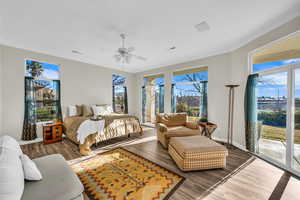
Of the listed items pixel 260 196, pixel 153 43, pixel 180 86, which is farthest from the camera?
pixel 180 86

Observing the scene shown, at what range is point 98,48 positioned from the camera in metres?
3.51

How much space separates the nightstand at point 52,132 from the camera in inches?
141

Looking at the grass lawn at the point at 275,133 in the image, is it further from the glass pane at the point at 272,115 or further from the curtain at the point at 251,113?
the curtain at the point at 251,113

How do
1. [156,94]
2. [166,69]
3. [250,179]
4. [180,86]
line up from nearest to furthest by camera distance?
[250,179]
[180,86]
[166,69]
[156,94]

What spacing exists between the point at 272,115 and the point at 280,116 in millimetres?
158

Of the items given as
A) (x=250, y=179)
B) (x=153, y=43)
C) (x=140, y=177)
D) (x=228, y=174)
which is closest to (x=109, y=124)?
(x=140, y=177)

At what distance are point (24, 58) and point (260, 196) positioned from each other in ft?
19.8

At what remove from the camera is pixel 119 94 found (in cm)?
598

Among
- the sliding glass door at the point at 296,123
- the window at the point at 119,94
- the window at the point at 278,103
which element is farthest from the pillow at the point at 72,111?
the sliding glass door at the point at 296,123

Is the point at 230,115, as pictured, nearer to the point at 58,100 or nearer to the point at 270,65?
the point at 270,65

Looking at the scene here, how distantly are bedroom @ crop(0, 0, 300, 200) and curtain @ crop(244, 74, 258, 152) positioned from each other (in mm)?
227

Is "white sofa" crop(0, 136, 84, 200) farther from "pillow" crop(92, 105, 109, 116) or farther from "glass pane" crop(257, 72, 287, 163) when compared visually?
"glass pane" crop(257, 72, 287, 163)

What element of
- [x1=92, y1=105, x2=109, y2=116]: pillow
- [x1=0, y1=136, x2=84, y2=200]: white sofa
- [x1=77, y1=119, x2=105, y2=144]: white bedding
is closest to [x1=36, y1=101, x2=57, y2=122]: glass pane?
[x1=92, y1=105, x2=109, y2=116]: pillow

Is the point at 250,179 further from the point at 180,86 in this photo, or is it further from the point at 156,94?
the point at 156,94
